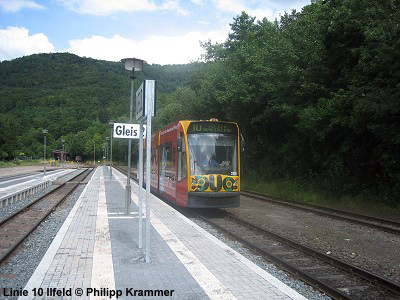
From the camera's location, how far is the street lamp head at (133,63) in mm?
11453

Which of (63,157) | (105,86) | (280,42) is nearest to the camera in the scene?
(280,42)

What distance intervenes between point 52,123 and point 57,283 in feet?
520

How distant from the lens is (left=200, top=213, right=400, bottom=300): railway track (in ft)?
18.6

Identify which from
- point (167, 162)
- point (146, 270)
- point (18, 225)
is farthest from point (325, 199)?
point (146, 270)

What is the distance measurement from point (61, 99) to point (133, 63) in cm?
15533

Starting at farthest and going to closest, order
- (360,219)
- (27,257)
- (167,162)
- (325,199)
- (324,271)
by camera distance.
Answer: (325,199)
(167,162)
(360,219)
(27,257)
(324,271)

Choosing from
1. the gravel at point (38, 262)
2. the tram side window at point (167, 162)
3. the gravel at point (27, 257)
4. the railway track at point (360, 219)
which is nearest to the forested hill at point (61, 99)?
the tram side window at point (167, 162)

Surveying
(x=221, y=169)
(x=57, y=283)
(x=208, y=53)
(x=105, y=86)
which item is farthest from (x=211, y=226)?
(x=105, y=86)

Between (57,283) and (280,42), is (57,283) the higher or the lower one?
the lower one

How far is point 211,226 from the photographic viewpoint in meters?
11.2

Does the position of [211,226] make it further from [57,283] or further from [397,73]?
[397,73]

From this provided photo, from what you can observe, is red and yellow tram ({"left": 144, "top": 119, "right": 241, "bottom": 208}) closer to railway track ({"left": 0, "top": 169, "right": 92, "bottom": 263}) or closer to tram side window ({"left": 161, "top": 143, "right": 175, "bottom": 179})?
tram side window ({"left": 161, "top": 143, "right": 175, "bottom": 179})

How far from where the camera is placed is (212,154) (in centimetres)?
1257

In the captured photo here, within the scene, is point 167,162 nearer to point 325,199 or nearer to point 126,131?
point 126,131
